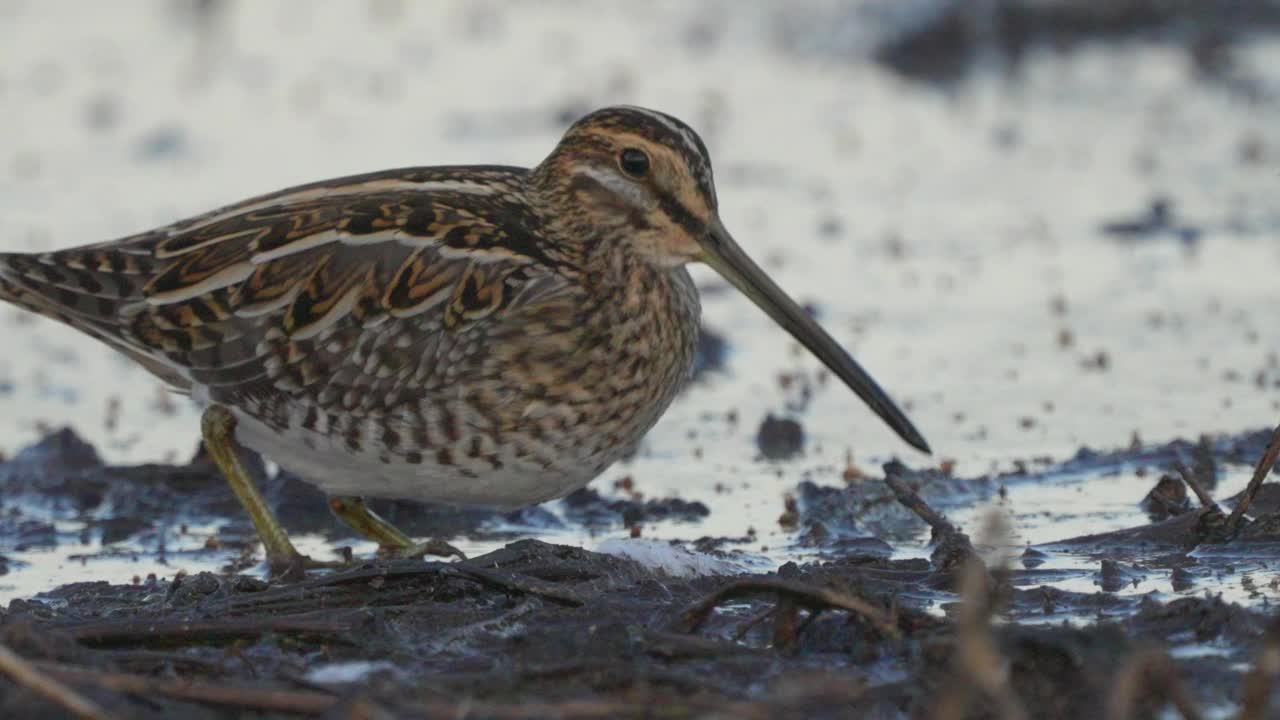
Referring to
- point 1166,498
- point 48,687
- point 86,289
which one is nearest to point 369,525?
point 86,289

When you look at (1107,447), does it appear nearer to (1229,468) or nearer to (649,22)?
(1229,468)

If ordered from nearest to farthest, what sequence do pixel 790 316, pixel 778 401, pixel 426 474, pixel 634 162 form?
pixel 426 474 → pixel 634 162 → pixel 790 316 → pixel 778 401

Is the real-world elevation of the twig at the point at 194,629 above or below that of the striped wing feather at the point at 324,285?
below

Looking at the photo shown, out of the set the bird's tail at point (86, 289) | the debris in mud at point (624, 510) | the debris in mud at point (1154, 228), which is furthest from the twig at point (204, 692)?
the debris in mud at point (1154, 228)

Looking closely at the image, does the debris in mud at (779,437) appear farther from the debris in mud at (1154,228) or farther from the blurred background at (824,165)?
the debris in mud at (1154,228)

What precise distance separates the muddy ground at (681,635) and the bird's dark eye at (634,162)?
1.24 m

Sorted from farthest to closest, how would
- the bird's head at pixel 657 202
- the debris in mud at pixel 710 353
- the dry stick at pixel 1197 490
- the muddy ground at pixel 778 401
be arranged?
the debris in mud at pixel 710 353 < the bird's head at pixel 657 202 < the dry stick at pixel 1197 490 < the muddy ground at pixel 778 401

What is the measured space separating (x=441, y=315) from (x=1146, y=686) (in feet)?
8.70

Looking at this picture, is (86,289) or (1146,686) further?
(86,289)

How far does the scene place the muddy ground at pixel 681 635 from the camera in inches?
190

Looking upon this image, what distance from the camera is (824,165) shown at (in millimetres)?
13828

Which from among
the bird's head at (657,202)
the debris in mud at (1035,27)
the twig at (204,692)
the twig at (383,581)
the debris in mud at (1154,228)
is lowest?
the twig at (204,692)

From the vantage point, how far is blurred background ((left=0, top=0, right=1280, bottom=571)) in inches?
362

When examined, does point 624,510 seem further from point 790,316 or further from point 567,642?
point 567,642
